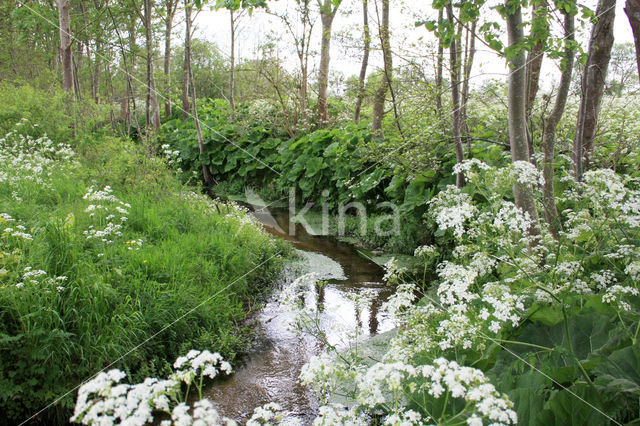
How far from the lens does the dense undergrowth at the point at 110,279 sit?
2838 millimetres

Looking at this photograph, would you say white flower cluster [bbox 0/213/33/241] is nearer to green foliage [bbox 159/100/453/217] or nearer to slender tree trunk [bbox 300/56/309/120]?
green foliage [bbox 159/100/453/217]

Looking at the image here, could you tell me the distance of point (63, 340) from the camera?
293 centimetres

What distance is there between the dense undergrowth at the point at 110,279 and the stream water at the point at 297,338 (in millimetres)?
236

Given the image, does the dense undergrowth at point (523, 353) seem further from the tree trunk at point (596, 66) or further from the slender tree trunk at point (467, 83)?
the slender tree trunk at point (467, 83)

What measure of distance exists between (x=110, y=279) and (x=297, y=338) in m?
1.62

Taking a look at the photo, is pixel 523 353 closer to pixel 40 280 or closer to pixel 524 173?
pixel 524 173

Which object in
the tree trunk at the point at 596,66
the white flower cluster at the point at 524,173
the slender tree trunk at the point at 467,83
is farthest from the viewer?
the slender tree trunk at the point at 467,83

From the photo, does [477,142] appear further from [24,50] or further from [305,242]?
[24,50]

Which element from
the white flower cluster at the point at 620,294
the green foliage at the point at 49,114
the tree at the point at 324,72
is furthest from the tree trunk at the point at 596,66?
the green foliage at the point at 49,114

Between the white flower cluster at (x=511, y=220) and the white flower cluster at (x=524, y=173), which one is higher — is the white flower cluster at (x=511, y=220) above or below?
below

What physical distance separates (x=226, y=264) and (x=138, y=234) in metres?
0.92

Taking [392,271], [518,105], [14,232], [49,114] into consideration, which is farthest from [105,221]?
[49,114]

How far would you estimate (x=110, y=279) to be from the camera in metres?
3.50

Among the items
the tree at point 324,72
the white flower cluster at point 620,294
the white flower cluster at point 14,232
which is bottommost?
the white flower cluster at point 620,294
